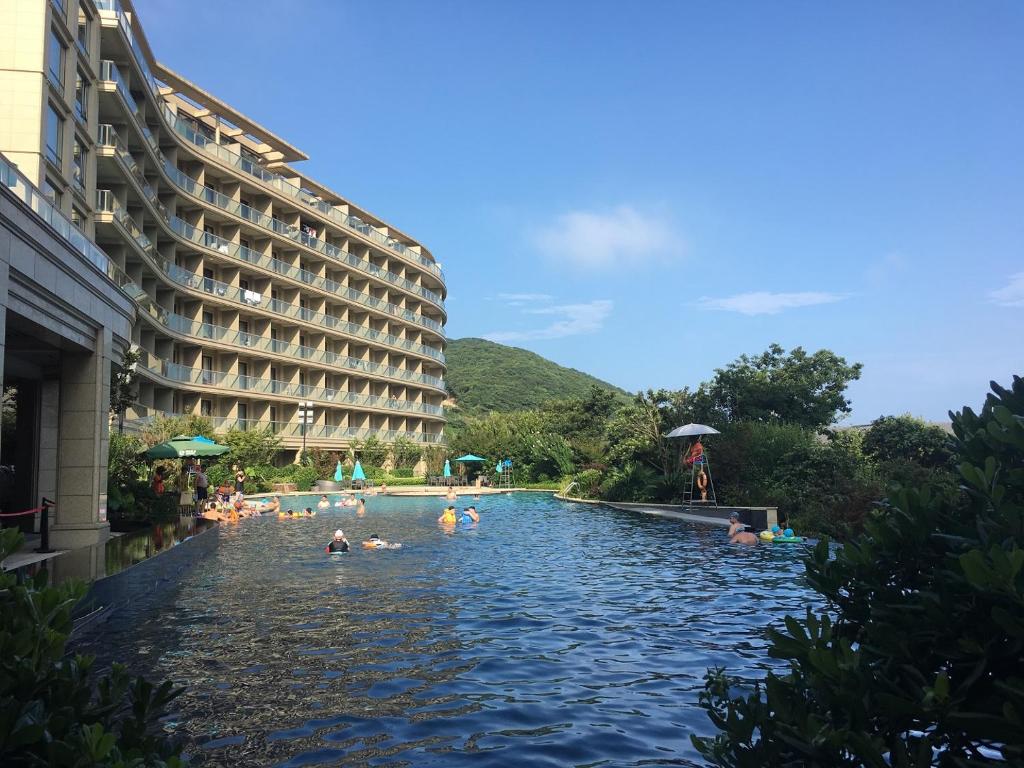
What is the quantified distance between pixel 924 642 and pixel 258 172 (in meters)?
52.2

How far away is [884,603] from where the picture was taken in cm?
285

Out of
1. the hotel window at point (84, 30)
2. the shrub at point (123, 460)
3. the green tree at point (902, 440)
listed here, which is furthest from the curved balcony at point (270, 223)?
the green tree at point (902, 440)

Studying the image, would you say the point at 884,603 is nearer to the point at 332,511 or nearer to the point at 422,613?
the point at 422,613

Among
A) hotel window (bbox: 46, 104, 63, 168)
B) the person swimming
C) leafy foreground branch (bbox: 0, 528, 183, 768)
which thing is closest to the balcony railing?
hotel window (bbox: 46, 104, 63, 168)

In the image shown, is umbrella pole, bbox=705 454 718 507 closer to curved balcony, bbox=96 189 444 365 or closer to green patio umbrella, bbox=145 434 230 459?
green patio umbrella, bbox=145 434 230 459

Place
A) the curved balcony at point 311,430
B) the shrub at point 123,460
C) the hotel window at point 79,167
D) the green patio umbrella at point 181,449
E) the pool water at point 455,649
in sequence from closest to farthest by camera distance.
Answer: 1. the pool water at point 455,649
2. the shrub at point 123,460
3. the green patio umbrella at point 181,449
4. the hotel window at point 79,167
5. the curved balcony at point 311,430

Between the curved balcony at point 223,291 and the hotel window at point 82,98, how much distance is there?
352 cm

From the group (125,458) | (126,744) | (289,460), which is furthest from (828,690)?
(289,460)

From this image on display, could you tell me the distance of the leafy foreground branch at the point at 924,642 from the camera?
2.31 metres

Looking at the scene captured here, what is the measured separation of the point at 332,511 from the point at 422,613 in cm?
2231

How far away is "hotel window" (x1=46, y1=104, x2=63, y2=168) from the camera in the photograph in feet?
75.7

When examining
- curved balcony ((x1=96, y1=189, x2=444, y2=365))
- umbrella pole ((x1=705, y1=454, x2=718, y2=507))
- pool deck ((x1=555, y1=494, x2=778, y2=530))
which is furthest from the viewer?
curved balcony ((x1=96, y1=189, x2=444, y2=365))

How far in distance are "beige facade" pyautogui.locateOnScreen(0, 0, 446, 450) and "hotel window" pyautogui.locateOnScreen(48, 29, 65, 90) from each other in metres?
0.14

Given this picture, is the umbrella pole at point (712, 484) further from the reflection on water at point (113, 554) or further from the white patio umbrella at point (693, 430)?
the reflection on water at point (113, 554)
